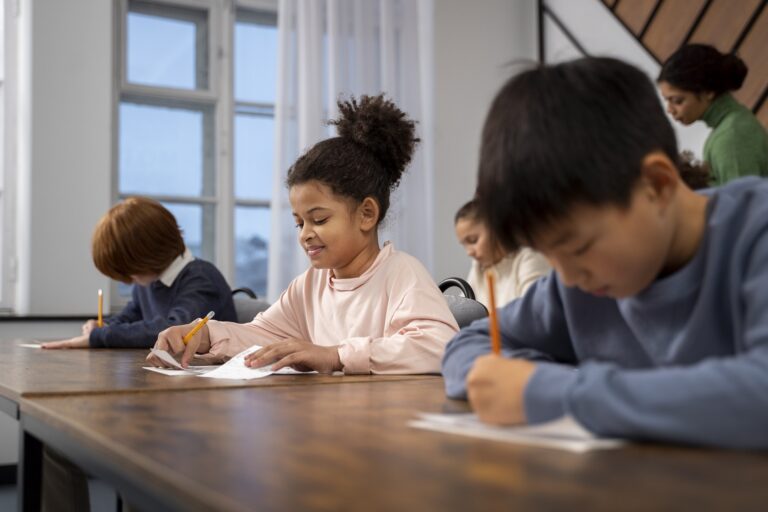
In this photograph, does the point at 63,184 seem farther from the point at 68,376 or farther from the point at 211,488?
the point at 211,488

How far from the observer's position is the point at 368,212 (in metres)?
1.85

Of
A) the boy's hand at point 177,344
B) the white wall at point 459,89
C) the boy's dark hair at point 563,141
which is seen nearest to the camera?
the boy's dark hair at point 563,141

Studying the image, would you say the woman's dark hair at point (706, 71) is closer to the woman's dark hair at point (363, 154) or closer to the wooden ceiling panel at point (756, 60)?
the wooden ceiling panel at point (756, 60)

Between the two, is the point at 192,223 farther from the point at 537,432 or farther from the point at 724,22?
the point at 537,432

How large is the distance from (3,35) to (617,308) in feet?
11.6

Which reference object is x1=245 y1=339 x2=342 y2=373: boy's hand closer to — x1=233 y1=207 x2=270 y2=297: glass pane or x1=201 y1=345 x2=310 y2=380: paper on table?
x1=201 y1=345 x2=310 y2=380: paper on table

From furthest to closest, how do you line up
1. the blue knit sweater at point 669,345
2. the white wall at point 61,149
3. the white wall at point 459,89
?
the white wall at point 459,89, the white wall at point 61,149, the blue knit sweater at point 669,345

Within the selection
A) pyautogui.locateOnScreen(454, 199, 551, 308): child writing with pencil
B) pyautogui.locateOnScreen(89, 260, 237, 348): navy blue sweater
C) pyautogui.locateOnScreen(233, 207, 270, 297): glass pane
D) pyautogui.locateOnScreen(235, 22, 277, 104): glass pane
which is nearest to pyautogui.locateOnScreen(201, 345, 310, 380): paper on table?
pyautogui.locateOnScreen(89, 260, 237, 348): navy blue sweater

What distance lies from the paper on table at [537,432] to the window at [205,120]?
11.5 feet

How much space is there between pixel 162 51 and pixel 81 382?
10.6 ft

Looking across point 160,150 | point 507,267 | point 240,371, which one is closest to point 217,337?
point 240,371

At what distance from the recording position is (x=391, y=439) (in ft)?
2.20

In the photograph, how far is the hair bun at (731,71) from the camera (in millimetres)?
2947

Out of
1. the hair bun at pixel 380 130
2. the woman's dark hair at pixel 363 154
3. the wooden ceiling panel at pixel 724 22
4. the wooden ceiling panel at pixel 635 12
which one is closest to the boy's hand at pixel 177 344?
the woman's dark hair at pixel 363 154
